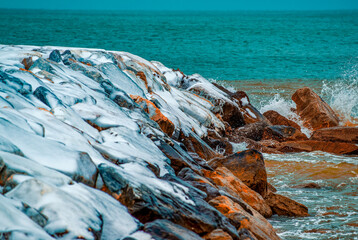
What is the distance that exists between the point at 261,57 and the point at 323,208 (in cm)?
2832

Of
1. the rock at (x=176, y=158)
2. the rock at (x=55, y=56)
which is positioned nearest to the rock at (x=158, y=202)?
the rock at (x=176, y=158)

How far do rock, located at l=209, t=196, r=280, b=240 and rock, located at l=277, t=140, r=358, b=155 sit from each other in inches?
208

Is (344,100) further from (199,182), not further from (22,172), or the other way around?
(22,172)

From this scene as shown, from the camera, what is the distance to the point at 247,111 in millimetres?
12227

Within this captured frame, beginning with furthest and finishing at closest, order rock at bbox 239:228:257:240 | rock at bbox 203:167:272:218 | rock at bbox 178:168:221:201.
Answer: rock at bbox 203:167:272:218, rock at bbox 178:168:221:201, rock at bbox 239:228:257:240

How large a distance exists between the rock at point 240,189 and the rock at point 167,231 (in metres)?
2.17

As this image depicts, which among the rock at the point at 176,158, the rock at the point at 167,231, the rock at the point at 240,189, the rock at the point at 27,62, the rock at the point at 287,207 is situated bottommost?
the rock at the point at 287,207

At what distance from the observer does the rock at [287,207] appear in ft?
20.1

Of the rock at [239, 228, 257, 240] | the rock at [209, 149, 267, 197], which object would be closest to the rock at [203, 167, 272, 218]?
the rock at [209, 149, 267, 197]

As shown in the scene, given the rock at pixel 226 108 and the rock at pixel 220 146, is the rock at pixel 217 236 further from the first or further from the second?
the rock at pixel 226 108

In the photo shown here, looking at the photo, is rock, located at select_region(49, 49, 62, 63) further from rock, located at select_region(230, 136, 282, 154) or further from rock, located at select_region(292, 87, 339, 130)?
rock, located at select_region(292, 87, 339, 130)

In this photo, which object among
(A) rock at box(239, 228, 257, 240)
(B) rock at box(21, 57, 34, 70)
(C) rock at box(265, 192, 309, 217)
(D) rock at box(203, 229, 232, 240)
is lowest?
(C) rock at box(265, 192, 309, 217)

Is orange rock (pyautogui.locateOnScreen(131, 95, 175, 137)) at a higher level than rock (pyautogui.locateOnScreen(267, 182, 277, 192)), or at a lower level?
higher

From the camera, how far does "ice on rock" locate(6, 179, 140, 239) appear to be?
2965 mm
